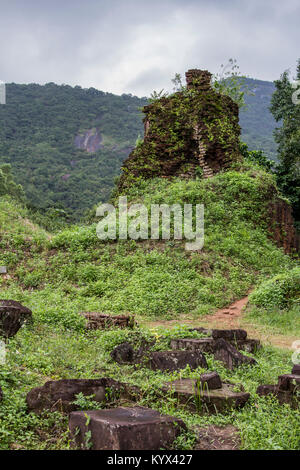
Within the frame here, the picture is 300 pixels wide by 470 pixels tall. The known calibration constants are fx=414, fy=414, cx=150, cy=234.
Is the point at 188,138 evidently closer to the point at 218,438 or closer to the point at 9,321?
the point at 9,321

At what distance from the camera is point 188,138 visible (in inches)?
676

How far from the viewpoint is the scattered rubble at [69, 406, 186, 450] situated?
2533 millimetres

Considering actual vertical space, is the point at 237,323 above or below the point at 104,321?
below

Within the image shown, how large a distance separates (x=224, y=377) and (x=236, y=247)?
8307 mm

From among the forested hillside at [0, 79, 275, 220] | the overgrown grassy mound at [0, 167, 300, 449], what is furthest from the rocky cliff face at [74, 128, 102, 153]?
the overgrown grassy mound at [0, 167, 300, 449]

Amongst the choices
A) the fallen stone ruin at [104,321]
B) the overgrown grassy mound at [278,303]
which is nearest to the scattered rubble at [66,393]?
the fallen stone ruin at [104,321]

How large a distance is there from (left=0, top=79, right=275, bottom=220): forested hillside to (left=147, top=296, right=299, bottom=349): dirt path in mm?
28254

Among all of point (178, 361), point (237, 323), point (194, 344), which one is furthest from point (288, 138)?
point (178, 361)

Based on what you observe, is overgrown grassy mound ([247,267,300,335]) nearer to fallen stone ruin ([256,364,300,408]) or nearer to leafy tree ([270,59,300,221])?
fallen stone ruin ([256,364,300,408])

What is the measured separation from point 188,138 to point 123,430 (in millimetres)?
15642

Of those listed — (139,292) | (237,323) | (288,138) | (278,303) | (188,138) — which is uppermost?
(288,138)

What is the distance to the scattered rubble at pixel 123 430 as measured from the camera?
253 centimetres

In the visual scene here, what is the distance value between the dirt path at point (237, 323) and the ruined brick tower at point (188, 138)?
7587mm

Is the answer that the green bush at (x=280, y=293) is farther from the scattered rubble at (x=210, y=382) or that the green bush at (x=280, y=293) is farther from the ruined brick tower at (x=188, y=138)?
the ruined brick tower at (x=188, y=138)
